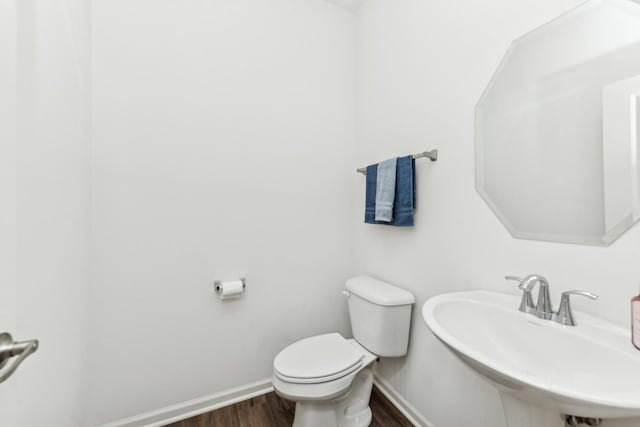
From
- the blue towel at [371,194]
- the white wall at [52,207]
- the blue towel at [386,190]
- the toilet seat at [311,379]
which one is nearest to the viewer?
the white wall at [52,207]

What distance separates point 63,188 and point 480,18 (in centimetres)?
174

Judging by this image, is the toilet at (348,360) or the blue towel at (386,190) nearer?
the toilet at (348,360)

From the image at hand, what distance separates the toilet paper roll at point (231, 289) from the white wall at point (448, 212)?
0.81 metres

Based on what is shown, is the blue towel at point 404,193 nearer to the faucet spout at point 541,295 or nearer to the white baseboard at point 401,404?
the faucet spout at point 541,295

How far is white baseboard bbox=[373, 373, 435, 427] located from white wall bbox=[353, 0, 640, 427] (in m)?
0.04

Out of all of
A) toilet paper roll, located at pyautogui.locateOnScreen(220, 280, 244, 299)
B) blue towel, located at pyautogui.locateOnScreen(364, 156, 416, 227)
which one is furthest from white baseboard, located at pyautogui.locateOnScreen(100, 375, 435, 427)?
blue towel, located at pyautogui.locateOnScreen(364, 156, 416, 227)

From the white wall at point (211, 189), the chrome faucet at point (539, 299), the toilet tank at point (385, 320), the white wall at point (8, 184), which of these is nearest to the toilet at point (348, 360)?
the toilet tank at point (385, 320)

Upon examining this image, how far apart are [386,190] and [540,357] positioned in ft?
2.99

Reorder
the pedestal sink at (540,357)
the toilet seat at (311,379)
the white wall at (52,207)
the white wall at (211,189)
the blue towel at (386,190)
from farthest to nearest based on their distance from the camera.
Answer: the blue towel at (386,190) < the white wall at (211,189) < the toilet seat at (311,379) < the white wall at (52,207) < the pedestal sink at (540,357)

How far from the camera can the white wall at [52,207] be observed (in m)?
0.68

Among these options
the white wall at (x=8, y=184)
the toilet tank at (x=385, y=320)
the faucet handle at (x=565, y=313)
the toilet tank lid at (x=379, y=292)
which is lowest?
the toilet tank at (x=385, y=320)

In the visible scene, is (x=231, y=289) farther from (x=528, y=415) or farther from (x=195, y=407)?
(x=528, y=415)

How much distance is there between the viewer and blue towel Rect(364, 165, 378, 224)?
1.58 m

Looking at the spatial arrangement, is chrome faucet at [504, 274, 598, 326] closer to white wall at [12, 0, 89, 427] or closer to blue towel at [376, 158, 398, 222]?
blue towel at [376, 158, 398, 222]
